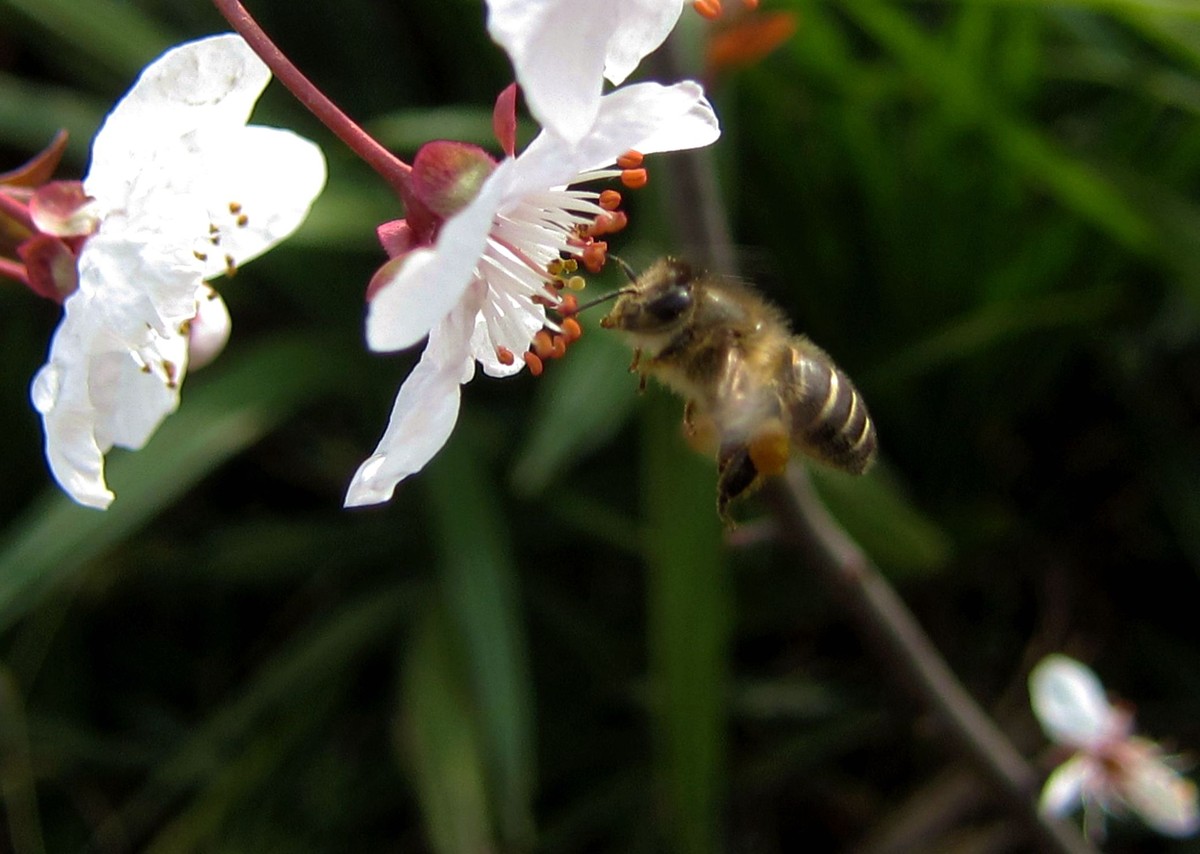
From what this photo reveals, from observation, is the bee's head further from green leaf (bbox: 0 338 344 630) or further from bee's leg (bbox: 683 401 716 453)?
green leaf (bbox: 0 338 344 630)

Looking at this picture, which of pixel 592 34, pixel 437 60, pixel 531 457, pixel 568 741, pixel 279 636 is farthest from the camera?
pixel 437 60

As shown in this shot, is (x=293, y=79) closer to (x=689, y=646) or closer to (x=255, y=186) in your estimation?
(x=255, y=186)

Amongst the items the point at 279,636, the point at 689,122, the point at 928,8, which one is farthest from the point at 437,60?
the point at 689,122

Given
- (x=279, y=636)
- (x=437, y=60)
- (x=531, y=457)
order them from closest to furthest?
(x=531, y=457) < (x=279, y=636) < (x=437, y=60)

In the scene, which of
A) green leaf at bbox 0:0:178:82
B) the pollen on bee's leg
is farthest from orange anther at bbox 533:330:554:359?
green leaf at bbox 0:0:178:82

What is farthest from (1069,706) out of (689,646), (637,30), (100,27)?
(100,27)

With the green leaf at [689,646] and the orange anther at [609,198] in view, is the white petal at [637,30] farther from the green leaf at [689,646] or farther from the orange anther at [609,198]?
the green leaf at [689,646]

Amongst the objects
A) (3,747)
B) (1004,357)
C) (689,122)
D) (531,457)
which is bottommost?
(3,747)

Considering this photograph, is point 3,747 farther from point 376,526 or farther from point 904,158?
point 904,158
